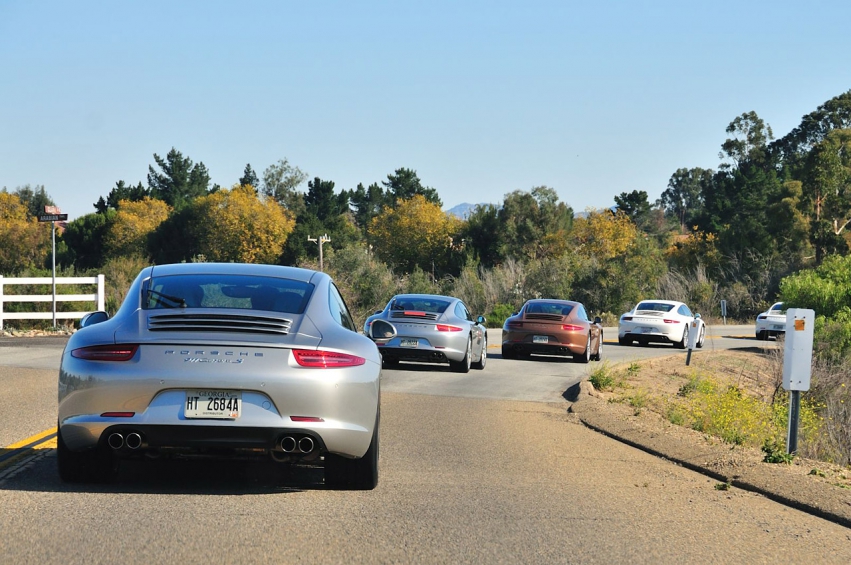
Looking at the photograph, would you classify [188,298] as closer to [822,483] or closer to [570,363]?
[822,483]

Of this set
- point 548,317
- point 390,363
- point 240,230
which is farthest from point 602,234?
point 390,363

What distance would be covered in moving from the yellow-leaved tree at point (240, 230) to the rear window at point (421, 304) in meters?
81.5

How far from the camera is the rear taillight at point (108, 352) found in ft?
22.6

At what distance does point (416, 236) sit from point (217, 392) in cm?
9730

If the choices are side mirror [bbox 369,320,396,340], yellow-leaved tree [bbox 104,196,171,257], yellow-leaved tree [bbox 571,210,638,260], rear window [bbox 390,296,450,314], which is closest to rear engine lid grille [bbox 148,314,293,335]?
side mirror [bbox 369,320,396,340]

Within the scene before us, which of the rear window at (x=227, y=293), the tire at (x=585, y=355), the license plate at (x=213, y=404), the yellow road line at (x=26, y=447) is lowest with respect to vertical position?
the tire at (x=585, y=355)

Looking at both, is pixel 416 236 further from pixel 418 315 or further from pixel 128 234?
pixel 418 315

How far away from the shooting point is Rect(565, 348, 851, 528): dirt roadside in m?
7.90

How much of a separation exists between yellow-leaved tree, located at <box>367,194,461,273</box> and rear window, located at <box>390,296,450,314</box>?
77619 mm

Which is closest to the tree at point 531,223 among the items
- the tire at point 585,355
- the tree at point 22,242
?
the tree at point 22,242

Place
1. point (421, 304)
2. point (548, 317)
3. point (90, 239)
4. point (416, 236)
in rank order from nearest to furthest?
point (421, 304) → point (548, 317) → point (416, 236) → point (90, 239)

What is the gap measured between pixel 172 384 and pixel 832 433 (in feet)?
43.5

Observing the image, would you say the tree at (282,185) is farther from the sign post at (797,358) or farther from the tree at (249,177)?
the sign post at (797,358)

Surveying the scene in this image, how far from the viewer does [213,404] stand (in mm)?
6824
